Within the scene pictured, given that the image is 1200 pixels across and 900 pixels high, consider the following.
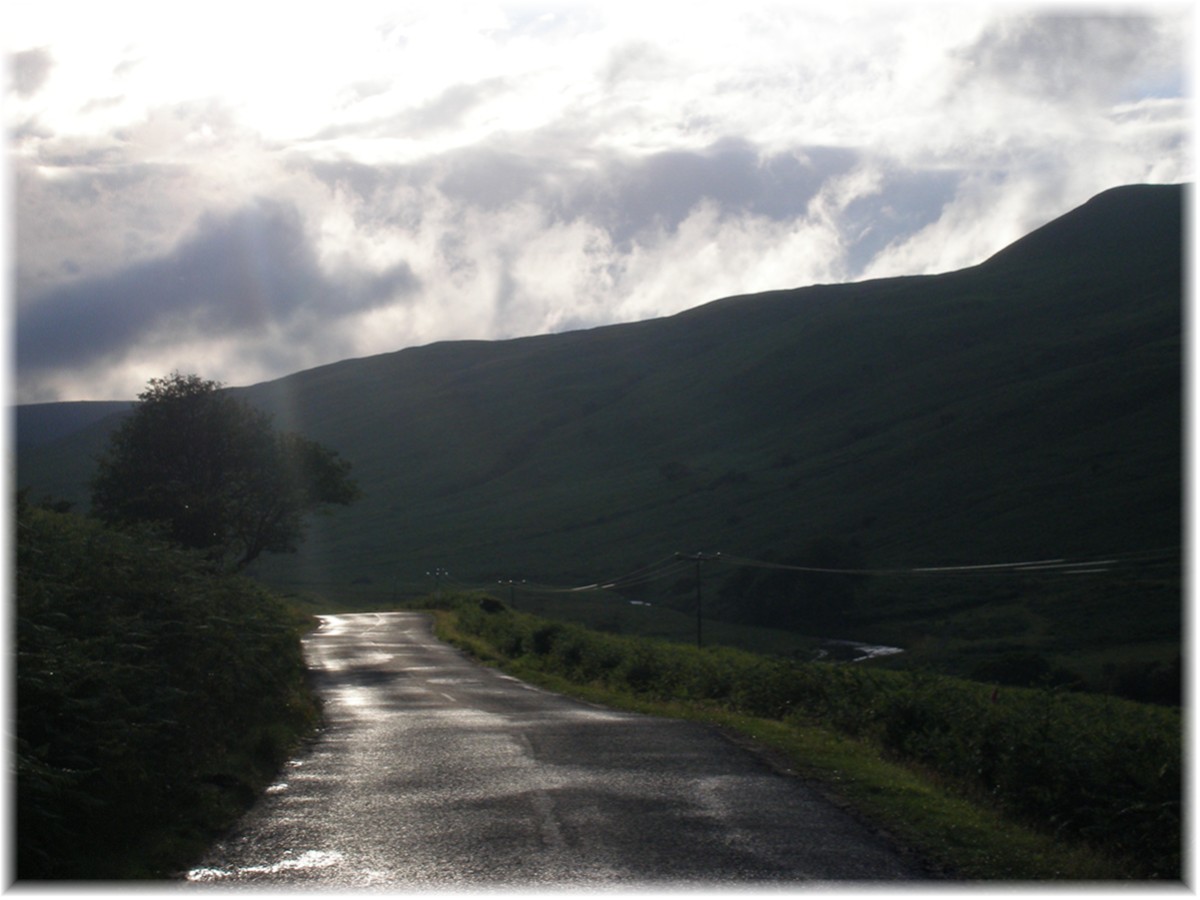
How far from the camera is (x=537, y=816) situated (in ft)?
33.5

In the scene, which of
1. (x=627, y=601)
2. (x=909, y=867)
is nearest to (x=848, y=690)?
(x=909, y=867)

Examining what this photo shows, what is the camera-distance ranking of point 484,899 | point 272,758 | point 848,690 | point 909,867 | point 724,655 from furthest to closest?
A: 1. point 724,655
2. point 848,690
3. point 272,758
4. point 909,867
5. point 484,899

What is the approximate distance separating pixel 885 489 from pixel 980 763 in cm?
11454

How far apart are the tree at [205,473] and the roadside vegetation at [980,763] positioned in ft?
68.7

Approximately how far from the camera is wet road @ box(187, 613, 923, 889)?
27.4ft

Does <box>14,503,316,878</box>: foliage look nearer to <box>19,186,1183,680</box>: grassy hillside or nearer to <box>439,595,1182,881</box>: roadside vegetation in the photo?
<box>439,595,1182,881</box>: roadside vegetation

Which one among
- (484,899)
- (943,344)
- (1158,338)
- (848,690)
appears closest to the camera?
(484,899)

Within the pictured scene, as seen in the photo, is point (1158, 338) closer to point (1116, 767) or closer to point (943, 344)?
point (943, 344)

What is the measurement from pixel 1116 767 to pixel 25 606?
10.5m

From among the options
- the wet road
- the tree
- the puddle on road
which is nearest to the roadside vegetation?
the wet road

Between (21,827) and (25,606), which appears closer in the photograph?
(21,827)

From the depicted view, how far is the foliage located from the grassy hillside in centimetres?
5733

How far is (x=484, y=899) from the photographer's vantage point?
766 cm

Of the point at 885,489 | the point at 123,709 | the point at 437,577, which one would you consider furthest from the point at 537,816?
the point at 885,489
